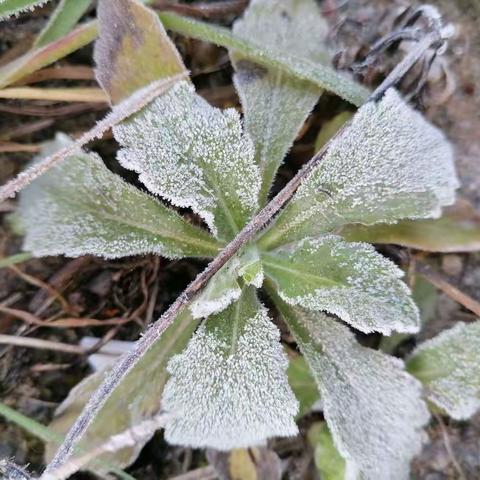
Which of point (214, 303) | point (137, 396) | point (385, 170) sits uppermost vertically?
point (385, 170)

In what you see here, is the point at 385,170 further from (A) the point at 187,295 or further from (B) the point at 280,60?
(A) the point at 187,295

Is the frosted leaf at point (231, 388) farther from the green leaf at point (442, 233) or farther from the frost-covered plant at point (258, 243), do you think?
the green leaf at point (442, 233)

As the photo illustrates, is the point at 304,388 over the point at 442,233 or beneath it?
beneath

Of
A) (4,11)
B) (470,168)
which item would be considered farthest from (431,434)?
(4,11)

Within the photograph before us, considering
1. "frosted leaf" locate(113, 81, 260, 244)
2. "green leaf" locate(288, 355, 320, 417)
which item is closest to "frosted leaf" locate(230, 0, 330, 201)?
"frosted leaf" locate(113, 81, 260, 244)

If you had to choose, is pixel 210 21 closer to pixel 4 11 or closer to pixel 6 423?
pixel 4 11

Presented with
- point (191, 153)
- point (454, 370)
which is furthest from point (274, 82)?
point (454, 370)
